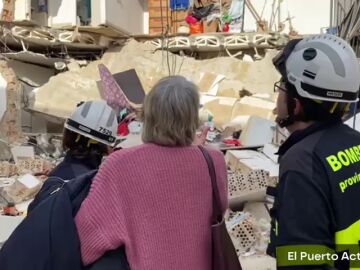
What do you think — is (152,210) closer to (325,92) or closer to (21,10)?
(325,92)

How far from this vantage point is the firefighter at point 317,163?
5.21ft

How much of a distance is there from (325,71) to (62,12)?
10.5 metres

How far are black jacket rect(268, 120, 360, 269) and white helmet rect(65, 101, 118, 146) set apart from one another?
Answer: 109 centimetres

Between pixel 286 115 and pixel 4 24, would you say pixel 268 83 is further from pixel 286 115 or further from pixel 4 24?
pixel 286 115

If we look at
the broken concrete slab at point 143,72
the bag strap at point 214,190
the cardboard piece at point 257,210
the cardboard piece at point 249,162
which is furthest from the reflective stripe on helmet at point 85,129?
the broken concrete slab at point 143,72

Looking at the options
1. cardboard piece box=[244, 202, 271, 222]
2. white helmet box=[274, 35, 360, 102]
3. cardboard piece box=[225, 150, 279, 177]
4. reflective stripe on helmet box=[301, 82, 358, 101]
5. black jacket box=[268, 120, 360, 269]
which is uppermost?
white helmet box=[274, 35, 360, 102]

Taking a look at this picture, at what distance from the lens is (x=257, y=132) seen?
26.0 ft

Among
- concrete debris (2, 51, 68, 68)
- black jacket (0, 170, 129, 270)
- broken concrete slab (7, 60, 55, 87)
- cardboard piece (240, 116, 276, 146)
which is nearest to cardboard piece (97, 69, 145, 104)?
concrete debris (2, 51, 68, 68)

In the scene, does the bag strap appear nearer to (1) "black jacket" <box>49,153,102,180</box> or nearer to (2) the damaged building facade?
(1) "black jacket" <box>49,153,102,180</box>

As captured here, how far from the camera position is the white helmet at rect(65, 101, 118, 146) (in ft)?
8.30

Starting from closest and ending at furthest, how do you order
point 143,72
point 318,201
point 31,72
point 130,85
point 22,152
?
point 318,201, point 22,152, point 130,85, point 143,72, point 31,72

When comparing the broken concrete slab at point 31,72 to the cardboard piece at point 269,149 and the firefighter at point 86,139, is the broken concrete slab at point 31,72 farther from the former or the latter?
the firefighter at point 86,139

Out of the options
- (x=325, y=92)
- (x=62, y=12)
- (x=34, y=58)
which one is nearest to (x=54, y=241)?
(x=325, y=92)

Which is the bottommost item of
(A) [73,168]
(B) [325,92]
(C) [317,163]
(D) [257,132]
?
(D) [257,132]
